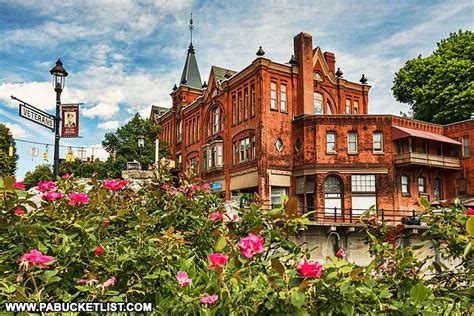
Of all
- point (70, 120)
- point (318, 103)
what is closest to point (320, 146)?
point (318, 103)

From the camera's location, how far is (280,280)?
94.6 inches

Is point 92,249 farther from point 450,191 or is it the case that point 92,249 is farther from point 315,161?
point 450,191

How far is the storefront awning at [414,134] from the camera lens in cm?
3281

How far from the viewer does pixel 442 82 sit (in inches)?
1635

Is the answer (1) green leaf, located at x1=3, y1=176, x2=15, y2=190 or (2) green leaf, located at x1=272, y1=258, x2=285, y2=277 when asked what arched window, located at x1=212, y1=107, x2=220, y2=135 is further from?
(2) green leaf, located at x1=272, y1=258, x2=285, y2=277

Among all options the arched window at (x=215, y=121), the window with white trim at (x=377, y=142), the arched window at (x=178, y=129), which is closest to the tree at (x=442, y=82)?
the window with white trim at (x=377, y=142)

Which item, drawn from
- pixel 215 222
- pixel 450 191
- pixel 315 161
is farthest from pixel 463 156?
pixel 215 222

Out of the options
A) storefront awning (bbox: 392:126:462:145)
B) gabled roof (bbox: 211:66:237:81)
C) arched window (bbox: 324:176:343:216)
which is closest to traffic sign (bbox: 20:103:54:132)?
arched window (bbox: 324:176:343:216)

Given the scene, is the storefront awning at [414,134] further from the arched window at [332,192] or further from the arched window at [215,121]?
the arched window at [215,121]

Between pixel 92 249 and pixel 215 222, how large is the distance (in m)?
1.68

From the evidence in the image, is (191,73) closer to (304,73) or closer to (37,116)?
(304,73)

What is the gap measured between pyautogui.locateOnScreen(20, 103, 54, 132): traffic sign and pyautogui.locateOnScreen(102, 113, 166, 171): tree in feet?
80.1

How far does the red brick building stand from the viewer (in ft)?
109

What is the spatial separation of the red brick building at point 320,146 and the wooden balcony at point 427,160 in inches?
2.9
